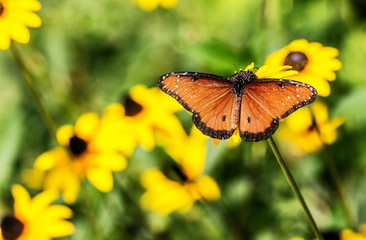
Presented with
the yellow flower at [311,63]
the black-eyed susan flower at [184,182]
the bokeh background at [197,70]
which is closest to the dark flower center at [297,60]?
the yellow flower at [311,63]

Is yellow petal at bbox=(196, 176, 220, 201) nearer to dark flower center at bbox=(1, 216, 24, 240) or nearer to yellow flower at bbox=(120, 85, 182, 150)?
yellow flower at bbox=(120, 85, 182, 150)

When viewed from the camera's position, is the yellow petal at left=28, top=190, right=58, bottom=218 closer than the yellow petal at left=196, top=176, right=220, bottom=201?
Yes

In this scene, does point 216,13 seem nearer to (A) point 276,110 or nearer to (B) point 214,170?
(B) point 214,170

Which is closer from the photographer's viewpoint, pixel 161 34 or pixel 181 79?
pixel 181 79

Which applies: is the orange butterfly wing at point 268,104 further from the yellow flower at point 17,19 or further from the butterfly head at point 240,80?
the yellow flower at point 17,19

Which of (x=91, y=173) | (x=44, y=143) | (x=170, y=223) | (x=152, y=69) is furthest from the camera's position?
(x=152, y=69)

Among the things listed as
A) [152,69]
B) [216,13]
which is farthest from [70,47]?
[216,13]

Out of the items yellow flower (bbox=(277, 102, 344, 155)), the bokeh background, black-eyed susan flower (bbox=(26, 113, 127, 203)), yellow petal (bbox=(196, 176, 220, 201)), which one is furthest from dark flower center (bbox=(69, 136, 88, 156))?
yellow flower (bbox=(277, 102, 344, 155))
